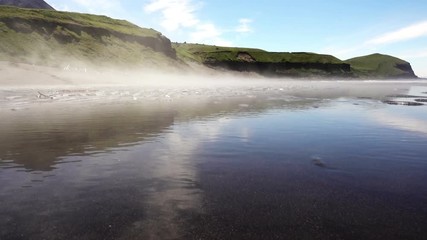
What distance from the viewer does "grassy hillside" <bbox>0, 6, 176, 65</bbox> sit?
81.1m

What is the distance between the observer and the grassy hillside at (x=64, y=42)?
8112 centimetres

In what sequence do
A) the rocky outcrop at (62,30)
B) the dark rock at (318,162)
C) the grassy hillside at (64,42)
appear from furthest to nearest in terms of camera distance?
the rocky outcrop at (62,30)
the grassy hillside at (64,42)
the dark rock at (318,162)

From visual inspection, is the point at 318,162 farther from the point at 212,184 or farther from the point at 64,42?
the point at 64,42

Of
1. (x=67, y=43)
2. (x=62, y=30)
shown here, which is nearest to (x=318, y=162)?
(x=67, y=43)

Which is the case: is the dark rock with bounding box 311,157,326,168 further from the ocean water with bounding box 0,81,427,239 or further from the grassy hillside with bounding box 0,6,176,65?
the grassy hillside with bounding box 0,6,176,65

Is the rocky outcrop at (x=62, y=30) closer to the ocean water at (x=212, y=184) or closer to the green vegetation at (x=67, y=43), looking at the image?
the green vegetation at (x=67, y=43)

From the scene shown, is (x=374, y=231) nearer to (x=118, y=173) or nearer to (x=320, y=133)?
(x=118, y=173)

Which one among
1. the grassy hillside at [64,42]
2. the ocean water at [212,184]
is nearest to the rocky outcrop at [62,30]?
the grassy hillside at [64,42]

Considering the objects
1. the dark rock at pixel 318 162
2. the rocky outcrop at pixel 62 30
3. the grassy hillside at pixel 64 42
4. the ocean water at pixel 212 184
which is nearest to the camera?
the ocean water at pixel 212 184

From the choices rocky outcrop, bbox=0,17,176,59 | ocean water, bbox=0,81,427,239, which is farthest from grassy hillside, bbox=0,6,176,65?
ocean water, bbox=0,81,427,239

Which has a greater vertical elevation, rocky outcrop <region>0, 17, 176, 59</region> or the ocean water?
rocky outcrop <region>0, 17, 176, 59</region>

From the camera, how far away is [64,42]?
312ft

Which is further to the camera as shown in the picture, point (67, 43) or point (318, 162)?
point (67, 43)

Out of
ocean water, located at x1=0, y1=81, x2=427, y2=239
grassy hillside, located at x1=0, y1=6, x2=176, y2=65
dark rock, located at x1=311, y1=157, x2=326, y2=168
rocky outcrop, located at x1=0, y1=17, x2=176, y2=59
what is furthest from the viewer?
rocky outcrop, located at x1=0, y1=17, x2=176, y2=59
